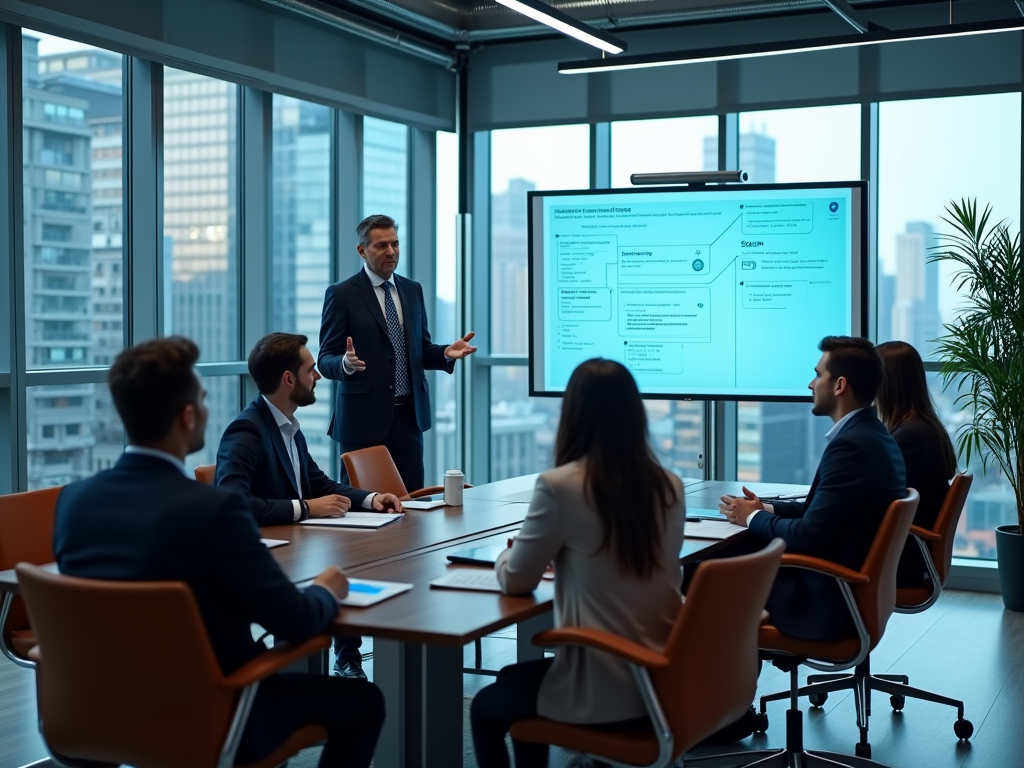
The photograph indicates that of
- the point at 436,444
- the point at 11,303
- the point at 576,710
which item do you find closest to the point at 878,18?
the point at 436,444

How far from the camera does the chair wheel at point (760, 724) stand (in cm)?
414

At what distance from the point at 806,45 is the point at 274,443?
12.2 feet

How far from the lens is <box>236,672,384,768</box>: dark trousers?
2.51 m

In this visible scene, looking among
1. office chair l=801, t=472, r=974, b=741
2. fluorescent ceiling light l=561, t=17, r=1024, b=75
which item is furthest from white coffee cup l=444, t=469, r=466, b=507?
fluorescent ceiling light l=561, t=17, r=1024, b=75

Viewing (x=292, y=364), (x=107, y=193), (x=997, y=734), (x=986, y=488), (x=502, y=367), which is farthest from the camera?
(x=502, y=367)

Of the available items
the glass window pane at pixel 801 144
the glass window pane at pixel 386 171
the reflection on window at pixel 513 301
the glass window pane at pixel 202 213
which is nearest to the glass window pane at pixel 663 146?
the glass window pane at pixel 801 144

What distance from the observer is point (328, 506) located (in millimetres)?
3867

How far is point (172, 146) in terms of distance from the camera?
6172mm

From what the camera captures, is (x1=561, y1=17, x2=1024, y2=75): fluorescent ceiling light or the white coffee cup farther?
(x1=561, y1=17, x2=1024, y2=75): fluorescent ceiling light

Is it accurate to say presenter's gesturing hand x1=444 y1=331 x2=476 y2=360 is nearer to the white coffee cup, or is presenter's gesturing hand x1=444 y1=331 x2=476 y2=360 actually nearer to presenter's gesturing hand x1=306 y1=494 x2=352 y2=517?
the white coffee cup

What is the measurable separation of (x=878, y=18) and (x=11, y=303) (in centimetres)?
502

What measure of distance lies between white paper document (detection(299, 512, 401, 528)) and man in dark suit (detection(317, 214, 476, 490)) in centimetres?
144

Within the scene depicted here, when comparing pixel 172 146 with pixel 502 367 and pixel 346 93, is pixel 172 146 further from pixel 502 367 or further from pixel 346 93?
pixel 502 367

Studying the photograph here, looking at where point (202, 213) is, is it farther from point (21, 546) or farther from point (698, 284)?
point (21, 546)
